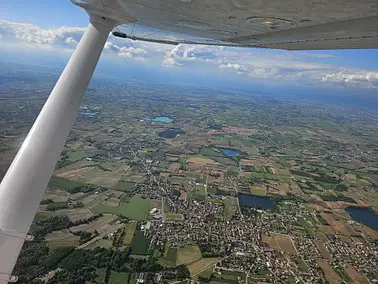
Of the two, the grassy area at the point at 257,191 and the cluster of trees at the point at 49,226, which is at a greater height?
the grassy area at the point at 257,191

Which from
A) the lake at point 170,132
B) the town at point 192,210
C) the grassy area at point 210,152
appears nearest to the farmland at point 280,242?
the town at point 192,210

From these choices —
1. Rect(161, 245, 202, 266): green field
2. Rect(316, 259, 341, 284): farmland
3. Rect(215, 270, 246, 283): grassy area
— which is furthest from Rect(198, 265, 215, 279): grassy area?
Rect(316, 259, 341, 284): farmland

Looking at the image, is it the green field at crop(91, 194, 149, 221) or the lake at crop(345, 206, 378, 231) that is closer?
the green field at crop(91, 194, 149, 221)

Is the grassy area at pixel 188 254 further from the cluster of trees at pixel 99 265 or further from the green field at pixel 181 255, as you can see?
the cluster of trees at pixel 99 265

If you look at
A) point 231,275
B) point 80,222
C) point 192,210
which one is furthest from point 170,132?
point 231,275

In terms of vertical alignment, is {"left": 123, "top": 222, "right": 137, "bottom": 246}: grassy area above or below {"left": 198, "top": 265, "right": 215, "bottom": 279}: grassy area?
below

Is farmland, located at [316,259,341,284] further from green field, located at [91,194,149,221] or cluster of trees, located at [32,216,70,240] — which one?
cluster of trees, located at [32,216,70,240]

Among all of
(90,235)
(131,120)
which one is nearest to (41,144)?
(90,235)
